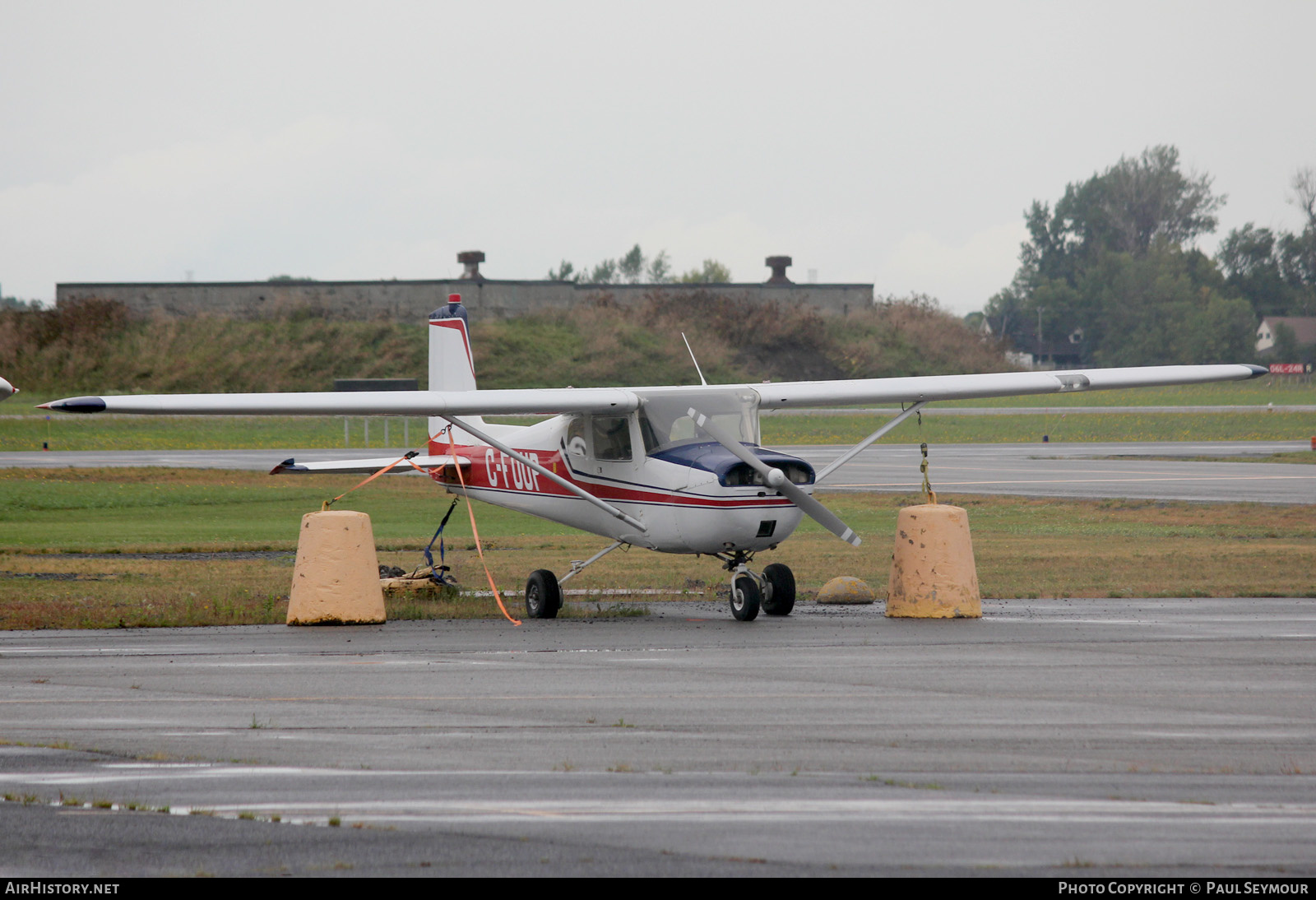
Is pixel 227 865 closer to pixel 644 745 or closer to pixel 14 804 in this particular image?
pixel 14 804

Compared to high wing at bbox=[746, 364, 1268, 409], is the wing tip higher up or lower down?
lower down

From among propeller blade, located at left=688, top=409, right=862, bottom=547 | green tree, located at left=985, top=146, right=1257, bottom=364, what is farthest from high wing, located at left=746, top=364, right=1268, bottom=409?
green tree, located at left=985, top=146, right=1257, bottom=364

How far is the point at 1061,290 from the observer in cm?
13400

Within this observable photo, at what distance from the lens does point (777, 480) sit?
1302 cm

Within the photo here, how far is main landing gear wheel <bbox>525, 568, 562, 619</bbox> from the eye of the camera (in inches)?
570

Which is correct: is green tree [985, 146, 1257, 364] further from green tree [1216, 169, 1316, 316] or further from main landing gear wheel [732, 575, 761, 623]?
main landing gear wheel [732, 575, 761, 623]

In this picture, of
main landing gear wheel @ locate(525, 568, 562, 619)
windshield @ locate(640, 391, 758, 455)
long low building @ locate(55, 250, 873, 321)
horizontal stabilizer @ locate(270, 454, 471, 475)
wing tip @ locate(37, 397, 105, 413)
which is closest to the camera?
wing tip @ locate(37, 397, 105, 413)

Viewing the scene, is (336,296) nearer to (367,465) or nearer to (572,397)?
(367,465)

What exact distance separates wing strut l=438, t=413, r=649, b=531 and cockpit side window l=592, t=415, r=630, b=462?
1.43 ft

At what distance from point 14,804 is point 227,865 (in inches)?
64.6

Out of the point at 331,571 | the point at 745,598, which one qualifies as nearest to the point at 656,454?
the point at 745,598

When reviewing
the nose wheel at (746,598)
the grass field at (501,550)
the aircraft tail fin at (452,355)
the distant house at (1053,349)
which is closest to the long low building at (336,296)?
the grass field at (501,550)

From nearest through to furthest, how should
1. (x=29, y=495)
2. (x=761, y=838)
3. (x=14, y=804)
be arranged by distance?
(x=761, y=838) < (x=14, y=804) < (x=29, y=495)

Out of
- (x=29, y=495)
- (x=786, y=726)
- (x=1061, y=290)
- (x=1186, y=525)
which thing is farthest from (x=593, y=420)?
(x=1061, y=290)
